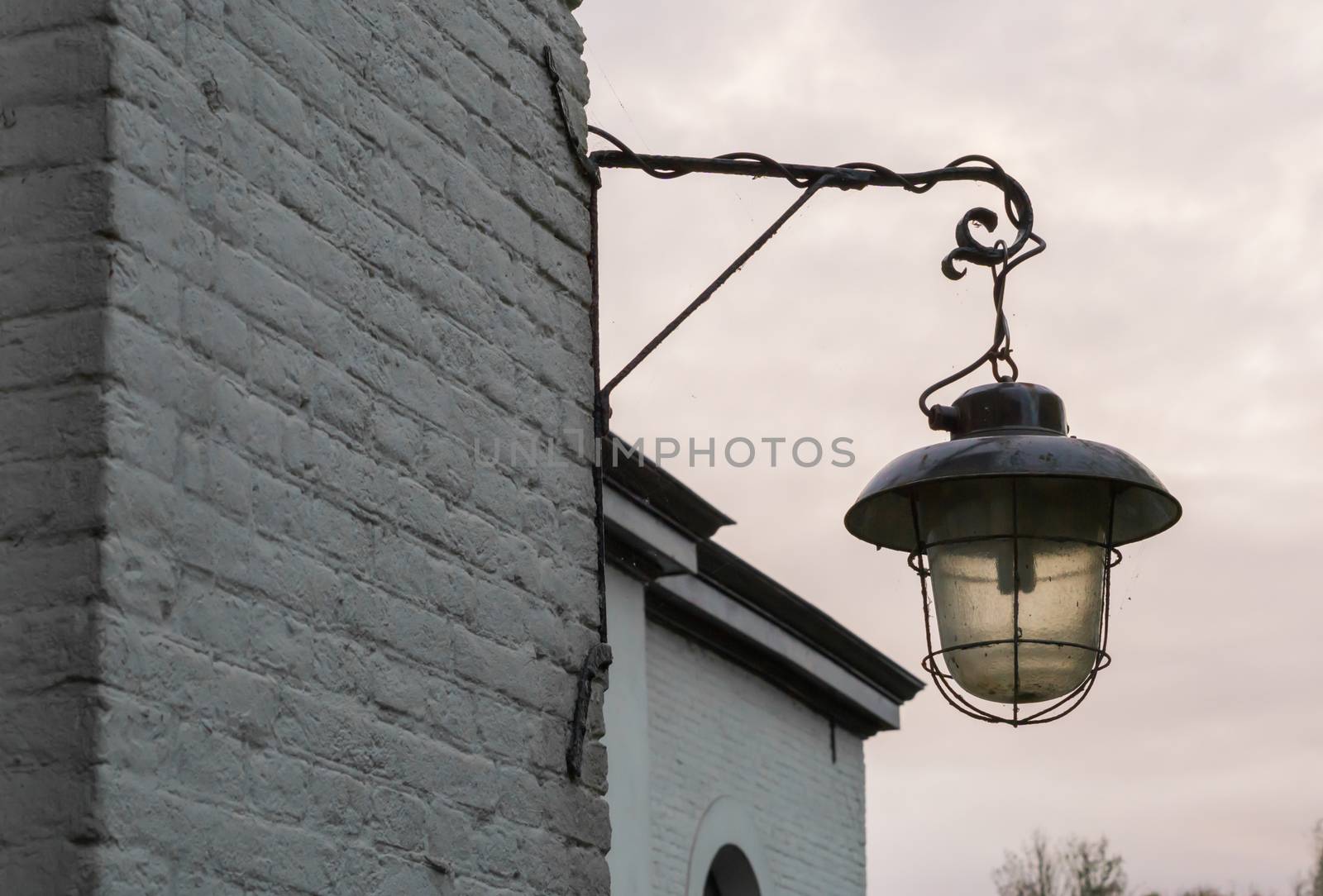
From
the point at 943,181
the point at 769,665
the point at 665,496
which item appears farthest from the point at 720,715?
the point at 943,181

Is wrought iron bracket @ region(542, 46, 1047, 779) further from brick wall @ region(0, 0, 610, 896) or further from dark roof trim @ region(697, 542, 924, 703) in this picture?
dark roof trim @ region(697, 542, 924, 703)

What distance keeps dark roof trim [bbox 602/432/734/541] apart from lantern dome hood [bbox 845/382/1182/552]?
3.18 metres

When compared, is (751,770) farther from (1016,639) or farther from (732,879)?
(1016,639)

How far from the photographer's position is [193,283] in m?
3.20

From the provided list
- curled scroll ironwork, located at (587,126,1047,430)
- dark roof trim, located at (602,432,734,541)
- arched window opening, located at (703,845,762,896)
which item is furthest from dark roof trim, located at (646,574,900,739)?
curled scroll ironwork, located at (587,126,1047,430)

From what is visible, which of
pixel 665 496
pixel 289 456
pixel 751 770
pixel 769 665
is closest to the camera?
pixel 289 456

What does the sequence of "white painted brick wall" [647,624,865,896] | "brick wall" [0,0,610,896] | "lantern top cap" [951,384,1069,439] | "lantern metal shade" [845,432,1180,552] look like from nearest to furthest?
"brick wall" [0,0,610,896] → "lantern metal shade" [845,432,1180,552] → "lantern top cap" [951,384,1069,439] → "white painted brick wall" [647,624,865,896]

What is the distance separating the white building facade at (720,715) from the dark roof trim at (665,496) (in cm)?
1

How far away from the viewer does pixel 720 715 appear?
377 inches

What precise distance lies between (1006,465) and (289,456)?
1.82m

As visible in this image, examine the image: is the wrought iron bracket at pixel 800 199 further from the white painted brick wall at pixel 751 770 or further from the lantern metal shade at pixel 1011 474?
the white painted brick wall at pixel 751 770

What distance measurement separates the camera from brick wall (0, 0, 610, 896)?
2.89m

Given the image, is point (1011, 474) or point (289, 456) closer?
point (289, 456)

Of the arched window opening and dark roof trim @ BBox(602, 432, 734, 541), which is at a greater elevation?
dark roof trim @ BBox(602, 432, 734, 541)
